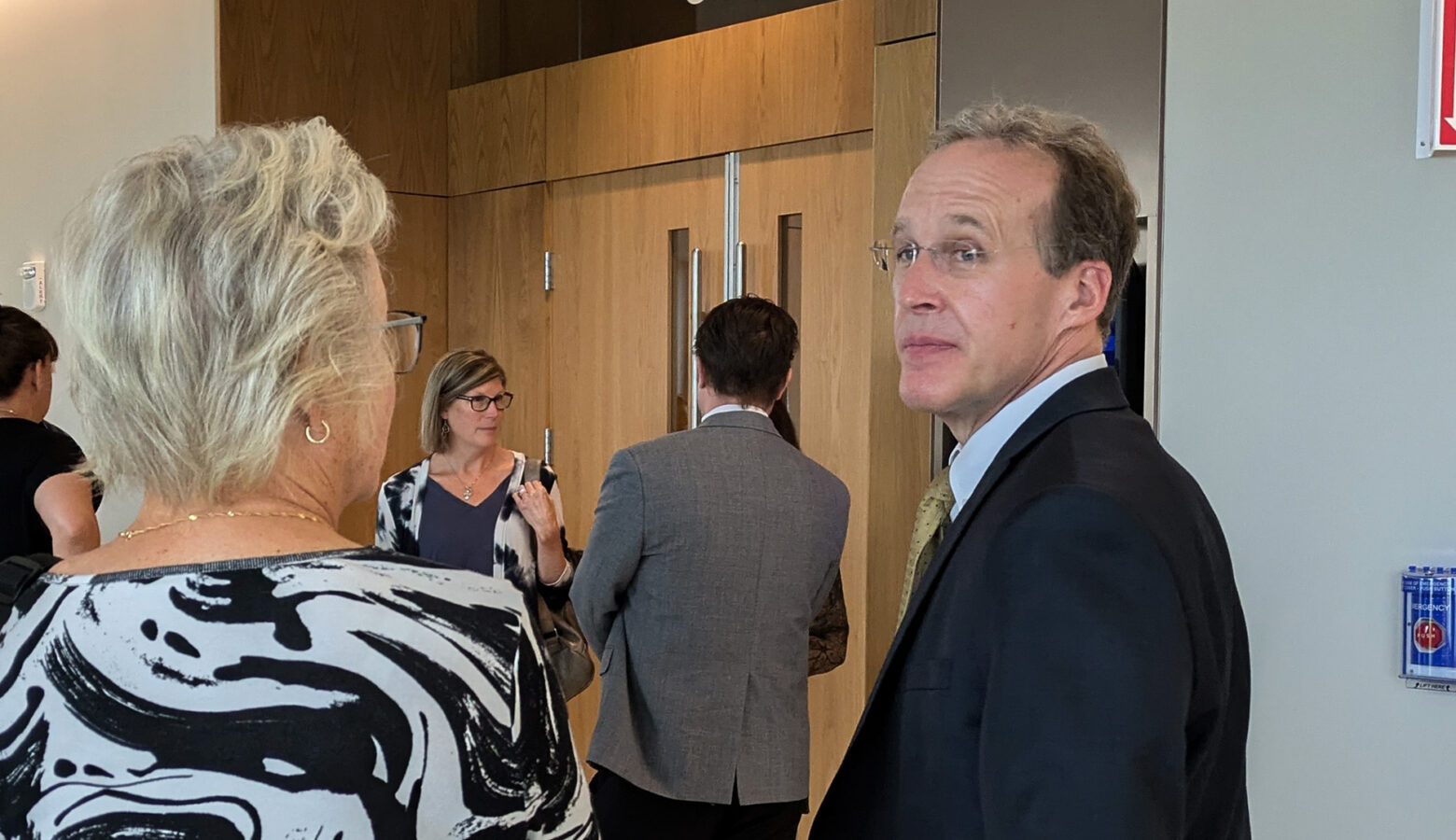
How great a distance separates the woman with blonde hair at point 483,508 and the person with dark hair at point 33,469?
768 millimetres

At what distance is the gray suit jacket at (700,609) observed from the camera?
8.07 feet

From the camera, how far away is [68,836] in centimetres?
92

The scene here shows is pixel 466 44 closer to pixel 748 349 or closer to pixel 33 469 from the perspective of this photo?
pixel 33 469

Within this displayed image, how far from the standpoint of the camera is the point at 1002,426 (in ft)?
4.24

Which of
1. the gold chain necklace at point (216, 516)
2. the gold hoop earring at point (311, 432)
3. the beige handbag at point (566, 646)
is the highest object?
the gold hoop earring at point (311, 432)

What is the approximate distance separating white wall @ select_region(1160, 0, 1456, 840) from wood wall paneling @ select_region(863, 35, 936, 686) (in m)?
0.70

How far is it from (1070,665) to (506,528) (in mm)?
2529

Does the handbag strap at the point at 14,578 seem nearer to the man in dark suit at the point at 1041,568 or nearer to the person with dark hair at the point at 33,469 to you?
the man in dark suit at the point at 1041,568

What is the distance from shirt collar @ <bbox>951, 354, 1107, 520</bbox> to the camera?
1269 mm

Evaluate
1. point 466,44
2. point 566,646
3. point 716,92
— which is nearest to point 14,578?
point 566,646

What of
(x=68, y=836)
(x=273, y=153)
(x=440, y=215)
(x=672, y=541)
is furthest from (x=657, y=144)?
(x=68, y=836)

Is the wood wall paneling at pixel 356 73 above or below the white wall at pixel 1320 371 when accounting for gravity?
above

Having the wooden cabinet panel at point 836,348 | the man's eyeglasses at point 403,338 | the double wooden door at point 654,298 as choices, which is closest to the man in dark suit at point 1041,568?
the man's eyeglasses at point 403,338

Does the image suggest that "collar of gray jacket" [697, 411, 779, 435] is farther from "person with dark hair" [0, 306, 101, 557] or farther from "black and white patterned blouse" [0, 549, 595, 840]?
"black and white patterned blouse" [0, 549, 595, 840]
